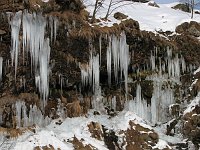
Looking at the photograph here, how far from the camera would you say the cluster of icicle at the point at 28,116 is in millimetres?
17844

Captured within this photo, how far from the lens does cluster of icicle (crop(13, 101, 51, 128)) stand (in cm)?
1784

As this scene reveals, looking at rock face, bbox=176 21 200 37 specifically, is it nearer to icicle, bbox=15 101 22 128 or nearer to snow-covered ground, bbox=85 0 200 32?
snow-covered ground, bbox=85 0 200 32

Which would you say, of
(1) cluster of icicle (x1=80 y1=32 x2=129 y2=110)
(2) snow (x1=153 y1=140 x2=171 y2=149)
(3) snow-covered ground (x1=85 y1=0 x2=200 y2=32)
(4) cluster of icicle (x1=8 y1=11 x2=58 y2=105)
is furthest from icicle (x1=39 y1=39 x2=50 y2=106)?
(2) snow (x1=153 y1=140 x2=171 y2=149)

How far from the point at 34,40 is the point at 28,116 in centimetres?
333

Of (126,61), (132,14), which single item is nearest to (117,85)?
(126,61)

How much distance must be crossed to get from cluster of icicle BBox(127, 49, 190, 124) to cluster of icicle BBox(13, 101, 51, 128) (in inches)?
174

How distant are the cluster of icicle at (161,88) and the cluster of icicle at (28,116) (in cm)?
442

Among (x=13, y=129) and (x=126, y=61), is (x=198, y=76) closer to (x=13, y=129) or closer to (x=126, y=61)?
(x=126, y=61)

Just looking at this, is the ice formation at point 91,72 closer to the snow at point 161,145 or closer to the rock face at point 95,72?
the rock face at point 95,72

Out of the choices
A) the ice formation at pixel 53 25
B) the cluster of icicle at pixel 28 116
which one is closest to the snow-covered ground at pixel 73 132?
the cluster of icicle at pixel 28 116

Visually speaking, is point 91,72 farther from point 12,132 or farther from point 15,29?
point 12,132

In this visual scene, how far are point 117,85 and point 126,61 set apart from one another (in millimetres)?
1627

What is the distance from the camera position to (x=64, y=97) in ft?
63.8

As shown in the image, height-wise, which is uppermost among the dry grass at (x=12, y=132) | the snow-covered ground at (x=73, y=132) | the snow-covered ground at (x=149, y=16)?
the snow-covered ground at (x=149, y=16)
